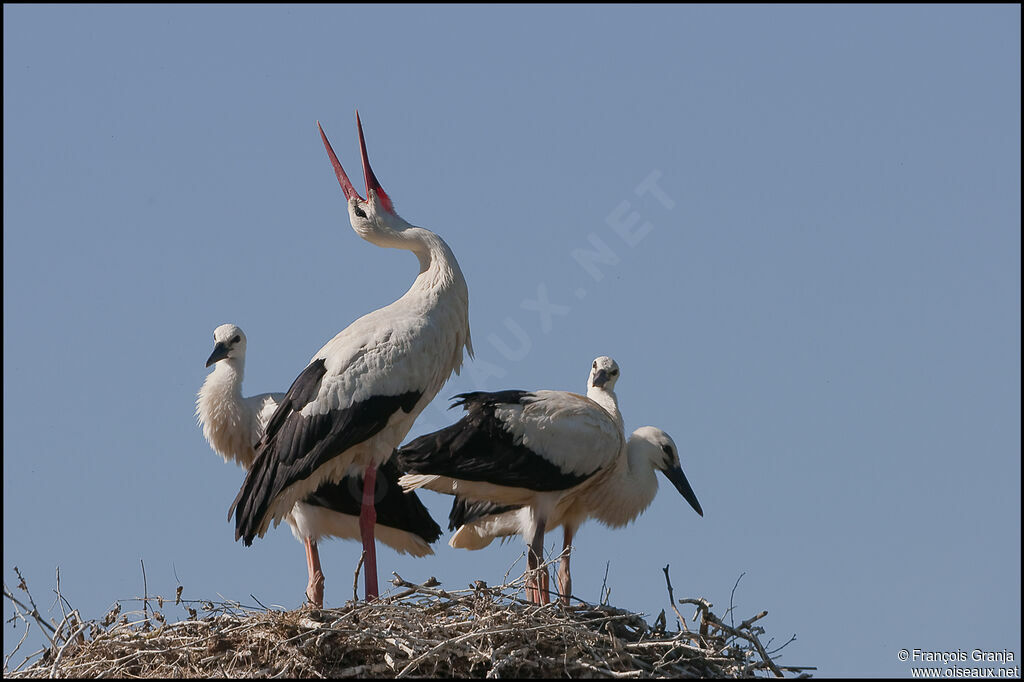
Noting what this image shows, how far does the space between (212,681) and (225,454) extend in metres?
3.05

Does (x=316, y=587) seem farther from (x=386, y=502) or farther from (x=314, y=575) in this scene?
(x=386, y=502)

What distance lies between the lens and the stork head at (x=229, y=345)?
9.80 m

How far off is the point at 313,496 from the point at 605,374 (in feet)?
6.25

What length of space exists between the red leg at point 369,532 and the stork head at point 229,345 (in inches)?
73.5

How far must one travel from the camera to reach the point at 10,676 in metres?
6.90

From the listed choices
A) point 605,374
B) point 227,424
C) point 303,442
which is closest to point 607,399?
point 605,374

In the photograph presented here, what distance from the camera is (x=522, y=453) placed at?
8.99 m

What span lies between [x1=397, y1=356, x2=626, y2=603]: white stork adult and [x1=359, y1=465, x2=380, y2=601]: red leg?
650 millimetres

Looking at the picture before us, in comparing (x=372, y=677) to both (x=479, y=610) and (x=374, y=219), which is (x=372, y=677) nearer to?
(x=479, y=610)

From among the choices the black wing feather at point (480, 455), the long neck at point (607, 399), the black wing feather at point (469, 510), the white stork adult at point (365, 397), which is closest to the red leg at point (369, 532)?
the white stork adult at point (365, 397)

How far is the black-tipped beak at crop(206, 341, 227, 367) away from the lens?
9773 millimetres

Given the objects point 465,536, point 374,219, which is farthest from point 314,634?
point 465,536

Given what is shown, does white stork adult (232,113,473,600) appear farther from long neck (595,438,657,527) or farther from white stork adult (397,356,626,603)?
long neck (595,438,657,527)

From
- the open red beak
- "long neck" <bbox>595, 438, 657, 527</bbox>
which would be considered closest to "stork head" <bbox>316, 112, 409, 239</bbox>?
the open red beak
